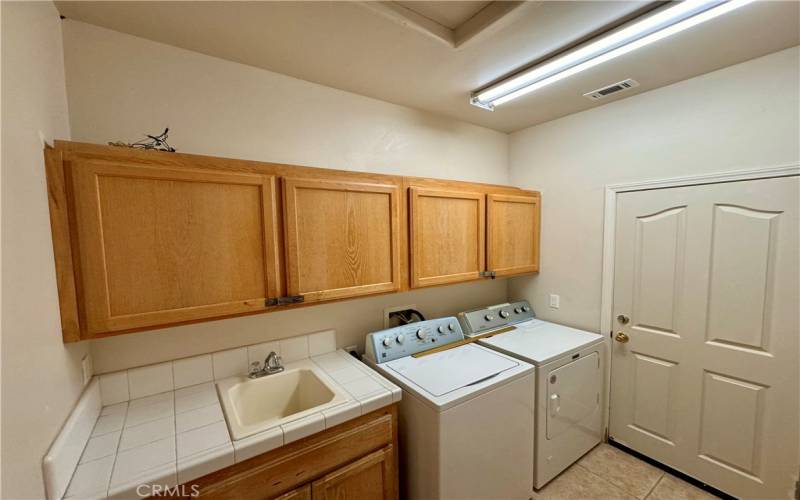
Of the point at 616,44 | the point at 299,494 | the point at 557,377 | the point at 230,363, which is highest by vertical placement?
the point at 616,44

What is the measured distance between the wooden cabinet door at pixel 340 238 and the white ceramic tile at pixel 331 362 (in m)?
0.47

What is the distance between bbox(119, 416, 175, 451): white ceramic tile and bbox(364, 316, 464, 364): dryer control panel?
1.01 m

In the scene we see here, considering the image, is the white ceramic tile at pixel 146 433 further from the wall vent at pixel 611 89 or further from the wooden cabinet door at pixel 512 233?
the wall vent at pixel 611 89

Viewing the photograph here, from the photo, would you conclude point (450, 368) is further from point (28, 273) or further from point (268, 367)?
point (28, 273)

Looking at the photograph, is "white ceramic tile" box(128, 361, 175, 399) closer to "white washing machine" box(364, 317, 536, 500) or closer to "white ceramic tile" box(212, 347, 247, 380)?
"white ceramic tile" box(212, 347, 247, 380)

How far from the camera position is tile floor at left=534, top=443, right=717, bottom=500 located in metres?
1.93

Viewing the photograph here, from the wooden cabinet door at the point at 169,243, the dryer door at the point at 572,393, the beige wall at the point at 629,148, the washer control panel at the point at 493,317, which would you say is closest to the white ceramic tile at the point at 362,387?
the wooden cabinet door at the point at 169,243

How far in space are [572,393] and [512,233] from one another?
1193 millimetres

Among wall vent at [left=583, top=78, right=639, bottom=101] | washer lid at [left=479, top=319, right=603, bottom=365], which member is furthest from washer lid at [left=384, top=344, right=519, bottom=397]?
wall vent at [left=583, top=78, right=639, bottom=101]

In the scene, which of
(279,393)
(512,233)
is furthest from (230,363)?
(512,233)

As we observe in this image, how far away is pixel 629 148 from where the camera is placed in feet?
7.20

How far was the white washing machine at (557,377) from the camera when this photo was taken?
194cm

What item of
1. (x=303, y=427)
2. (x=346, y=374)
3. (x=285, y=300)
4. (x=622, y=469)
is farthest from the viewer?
(x=622, y=469)

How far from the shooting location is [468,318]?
2.40 meters
